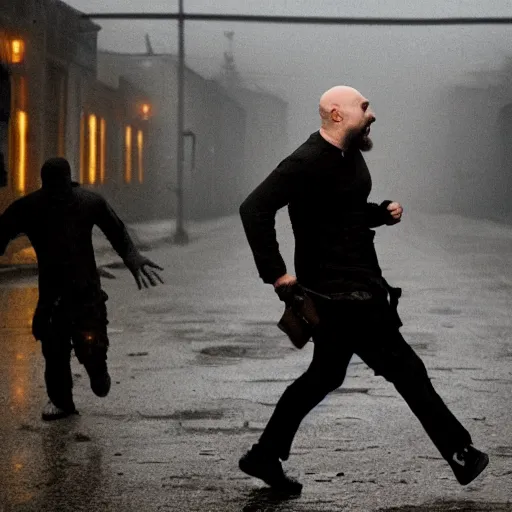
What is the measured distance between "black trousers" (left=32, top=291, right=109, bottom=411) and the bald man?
2.14 m

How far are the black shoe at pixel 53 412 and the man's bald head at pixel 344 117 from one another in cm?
274

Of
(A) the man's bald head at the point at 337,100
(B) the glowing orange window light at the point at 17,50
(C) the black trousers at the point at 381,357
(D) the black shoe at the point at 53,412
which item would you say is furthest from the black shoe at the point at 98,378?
(B) the glowing orange window light at the point at 17,50

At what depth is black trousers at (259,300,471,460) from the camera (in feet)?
16.6

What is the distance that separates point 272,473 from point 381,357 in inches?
28.5

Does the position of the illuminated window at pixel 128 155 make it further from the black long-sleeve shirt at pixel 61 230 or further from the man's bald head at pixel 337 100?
the man's bald head at pixel 337 100

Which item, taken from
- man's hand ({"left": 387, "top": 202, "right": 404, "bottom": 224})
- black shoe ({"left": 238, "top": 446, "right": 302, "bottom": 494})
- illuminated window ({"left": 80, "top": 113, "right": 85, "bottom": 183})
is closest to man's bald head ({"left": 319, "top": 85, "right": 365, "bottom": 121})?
man's hand ({"left": 387, "top": 202, "right": 404, "bottom": 224})

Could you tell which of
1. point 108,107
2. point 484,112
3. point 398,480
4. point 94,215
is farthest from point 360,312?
point 484,112

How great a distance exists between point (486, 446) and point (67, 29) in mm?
25967

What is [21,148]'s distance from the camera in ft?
81.5

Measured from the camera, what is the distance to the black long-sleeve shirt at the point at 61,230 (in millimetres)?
6844

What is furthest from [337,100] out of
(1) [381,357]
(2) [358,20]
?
(2) [358,20]

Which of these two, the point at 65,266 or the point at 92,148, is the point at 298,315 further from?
the point at 92,148

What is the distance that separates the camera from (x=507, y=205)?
71312 mm

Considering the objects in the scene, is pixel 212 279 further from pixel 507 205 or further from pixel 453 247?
pixel 507 205
